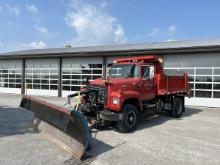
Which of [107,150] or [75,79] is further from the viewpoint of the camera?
[75,79]

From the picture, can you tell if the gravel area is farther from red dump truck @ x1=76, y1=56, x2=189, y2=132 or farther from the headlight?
the headlight

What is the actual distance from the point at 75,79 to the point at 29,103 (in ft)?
43.7

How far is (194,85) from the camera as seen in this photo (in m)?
17.9

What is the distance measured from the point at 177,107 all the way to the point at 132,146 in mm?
5780

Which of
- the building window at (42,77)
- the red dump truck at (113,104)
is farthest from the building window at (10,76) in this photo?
the red dump truck at (113,104)

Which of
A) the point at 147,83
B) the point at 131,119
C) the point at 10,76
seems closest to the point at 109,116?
the point at 131,119

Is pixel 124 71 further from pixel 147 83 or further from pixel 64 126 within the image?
pixel 64 126

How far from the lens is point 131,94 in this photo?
9.73 metres

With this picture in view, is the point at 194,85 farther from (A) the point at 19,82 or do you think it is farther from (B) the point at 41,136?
(A) the point at 19,82

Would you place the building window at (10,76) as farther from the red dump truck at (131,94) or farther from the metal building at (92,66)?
the red dump truck at (131,94)

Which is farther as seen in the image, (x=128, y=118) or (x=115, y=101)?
(x=128, y=118)

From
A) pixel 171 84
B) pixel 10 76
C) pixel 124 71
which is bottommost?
pixel 171 84

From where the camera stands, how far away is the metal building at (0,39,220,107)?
1723 cm

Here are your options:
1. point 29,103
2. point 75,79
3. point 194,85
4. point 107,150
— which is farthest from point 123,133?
point 75,79
